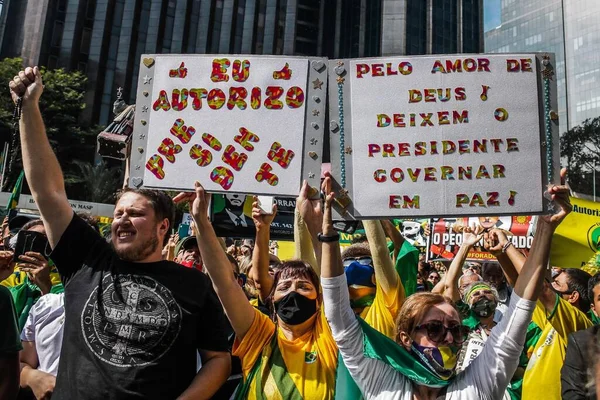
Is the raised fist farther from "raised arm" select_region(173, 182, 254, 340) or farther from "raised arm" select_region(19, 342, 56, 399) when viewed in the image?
"raised arm" select_region(19, 342, 56, 399)

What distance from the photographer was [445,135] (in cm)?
277

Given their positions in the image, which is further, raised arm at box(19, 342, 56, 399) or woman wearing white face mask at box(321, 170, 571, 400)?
raised arm at box(19, 342, 56, 399)

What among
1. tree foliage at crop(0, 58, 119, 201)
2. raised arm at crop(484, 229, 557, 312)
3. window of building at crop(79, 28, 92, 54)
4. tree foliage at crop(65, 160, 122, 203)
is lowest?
raised arm at crop(484, 229, 557, 312)

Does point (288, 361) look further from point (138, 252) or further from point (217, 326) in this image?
point (138, 252)

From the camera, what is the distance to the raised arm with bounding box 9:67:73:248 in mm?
2328

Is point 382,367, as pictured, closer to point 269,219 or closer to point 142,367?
point 142,367

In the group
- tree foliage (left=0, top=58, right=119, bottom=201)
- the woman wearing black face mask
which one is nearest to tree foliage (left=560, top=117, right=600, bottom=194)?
tree foliage (left=0, top=58, right=119, bottom=201)

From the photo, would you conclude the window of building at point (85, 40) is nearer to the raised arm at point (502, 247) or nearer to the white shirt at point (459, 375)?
the raised arm at point (502, 247)

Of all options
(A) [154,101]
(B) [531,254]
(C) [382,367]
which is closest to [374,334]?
(C) [382,367]

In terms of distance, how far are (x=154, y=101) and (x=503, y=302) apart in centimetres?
368

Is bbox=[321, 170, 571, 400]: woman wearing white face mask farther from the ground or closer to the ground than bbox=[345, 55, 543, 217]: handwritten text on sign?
closer to the ground

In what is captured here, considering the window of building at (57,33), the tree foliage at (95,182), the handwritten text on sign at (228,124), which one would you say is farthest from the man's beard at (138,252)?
the window of building at (57,33)

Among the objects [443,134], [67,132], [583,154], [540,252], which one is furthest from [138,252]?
[583,154]

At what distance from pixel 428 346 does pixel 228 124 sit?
4.88 ft
